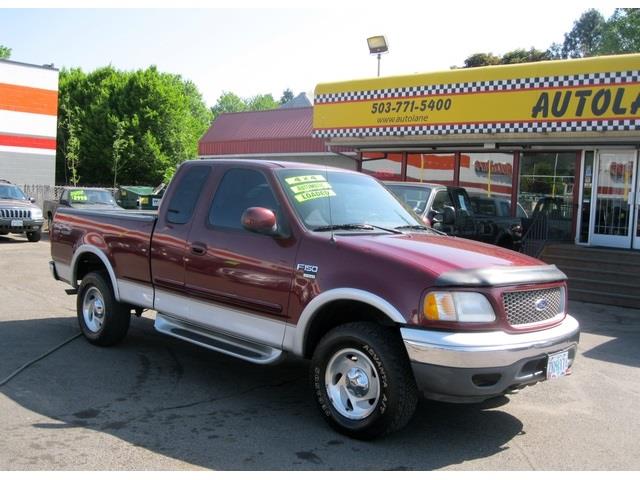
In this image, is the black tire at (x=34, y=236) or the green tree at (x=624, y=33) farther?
the green tree at (x=624, y=33)

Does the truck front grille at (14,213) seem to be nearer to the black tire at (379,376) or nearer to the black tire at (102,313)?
the black tire at (102,313)

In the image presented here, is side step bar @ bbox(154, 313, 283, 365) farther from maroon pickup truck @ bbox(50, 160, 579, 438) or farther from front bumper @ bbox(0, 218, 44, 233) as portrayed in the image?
front bumper @ bbox(0, 218, 44, 233)

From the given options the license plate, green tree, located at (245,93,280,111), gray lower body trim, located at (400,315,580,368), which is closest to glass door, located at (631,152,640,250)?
the license plate

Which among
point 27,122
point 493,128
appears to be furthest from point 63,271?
point 27,122

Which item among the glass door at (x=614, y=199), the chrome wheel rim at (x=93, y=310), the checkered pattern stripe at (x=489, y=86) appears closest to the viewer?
the chrome wheel rim at (x=93, y=310)

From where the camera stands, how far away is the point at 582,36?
89188mm

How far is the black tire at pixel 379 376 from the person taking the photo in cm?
407

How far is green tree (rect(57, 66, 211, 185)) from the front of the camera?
1700 inches

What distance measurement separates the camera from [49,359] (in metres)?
6.04

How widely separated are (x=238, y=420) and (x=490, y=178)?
12282mm

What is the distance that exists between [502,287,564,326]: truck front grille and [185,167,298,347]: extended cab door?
1568mm

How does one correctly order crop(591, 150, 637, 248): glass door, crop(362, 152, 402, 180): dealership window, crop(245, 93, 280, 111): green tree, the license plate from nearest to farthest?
1. the license plate
2. crop(591, 150, 637, 248): glass door
3. crop(362, 152, 402, 180): dealership window
4. crop(245, 93, 280, 111): green tree

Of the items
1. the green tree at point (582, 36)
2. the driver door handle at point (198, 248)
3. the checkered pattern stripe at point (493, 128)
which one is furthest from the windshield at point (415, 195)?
the green tree at point (582, 36)

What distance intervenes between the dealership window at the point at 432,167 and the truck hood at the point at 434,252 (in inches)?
463
